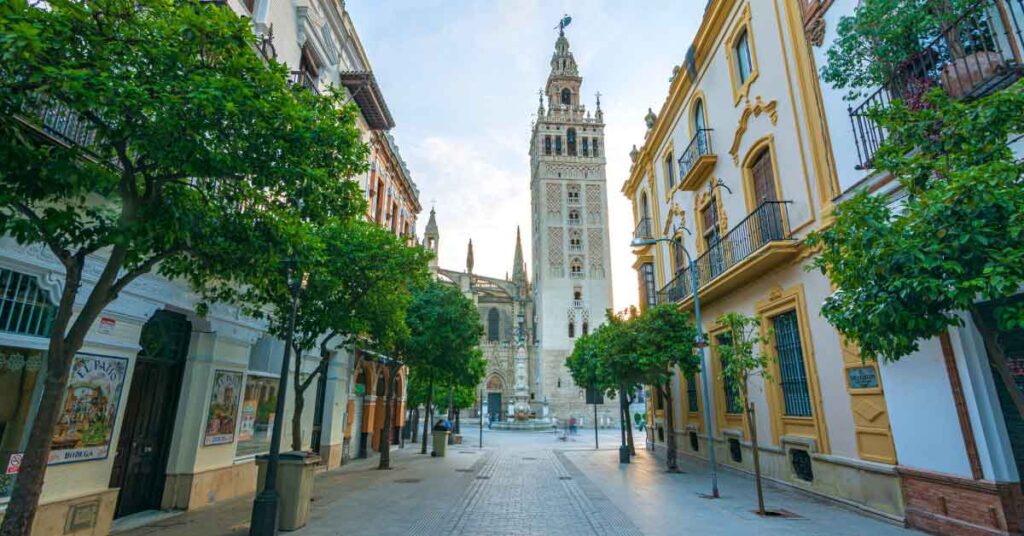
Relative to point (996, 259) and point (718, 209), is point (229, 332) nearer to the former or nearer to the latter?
point (996, 259)

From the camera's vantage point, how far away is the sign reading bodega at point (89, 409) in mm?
6797

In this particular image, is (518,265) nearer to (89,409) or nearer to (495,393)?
(495,393)

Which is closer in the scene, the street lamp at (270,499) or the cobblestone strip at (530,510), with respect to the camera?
the street lamp at (270,499)

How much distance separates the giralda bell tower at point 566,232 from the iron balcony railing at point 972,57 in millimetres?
43423

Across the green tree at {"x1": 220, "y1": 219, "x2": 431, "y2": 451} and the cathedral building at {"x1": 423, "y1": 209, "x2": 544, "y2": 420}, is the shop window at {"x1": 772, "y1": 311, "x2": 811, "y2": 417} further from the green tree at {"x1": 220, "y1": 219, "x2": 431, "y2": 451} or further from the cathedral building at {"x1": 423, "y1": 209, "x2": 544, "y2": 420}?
the cathedral building at {"x1": 423, "y1": 209, "x2": 544, "y2": 420}

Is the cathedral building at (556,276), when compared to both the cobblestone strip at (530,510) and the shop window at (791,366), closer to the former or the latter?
the cobblestone strip at (530,510)

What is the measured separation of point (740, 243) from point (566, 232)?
4119cm

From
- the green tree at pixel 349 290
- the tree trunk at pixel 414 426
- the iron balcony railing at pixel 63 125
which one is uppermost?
the iron balcony railing at pixel 63 125

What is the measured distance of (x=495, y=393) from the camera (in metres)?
55.5

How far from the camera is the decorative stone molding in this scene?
38.2ft

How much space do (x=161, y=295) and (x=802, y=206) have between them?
12467 mm

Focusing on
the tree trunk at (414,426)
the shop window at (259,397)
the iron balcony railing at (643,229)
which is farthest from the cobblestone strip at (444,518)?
the tree trunk at (414,426)

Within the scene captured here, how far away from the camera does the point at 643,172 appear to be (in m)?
22.2

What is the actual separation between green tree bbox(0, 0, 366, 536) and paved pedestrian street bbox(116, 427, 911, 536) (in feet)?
14.9
